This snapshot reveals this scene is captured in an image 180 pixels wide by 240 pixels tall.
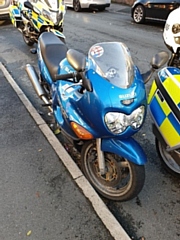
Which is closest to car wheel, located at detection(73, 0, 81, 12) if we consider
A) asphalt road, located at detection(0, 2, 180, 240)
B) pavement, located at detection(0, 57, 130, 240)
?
asphalt road, located at detection(0, 2, 180, 240)

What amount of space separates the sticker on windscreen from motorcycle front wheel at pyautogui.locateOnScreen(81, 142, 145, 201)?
76 centimetres

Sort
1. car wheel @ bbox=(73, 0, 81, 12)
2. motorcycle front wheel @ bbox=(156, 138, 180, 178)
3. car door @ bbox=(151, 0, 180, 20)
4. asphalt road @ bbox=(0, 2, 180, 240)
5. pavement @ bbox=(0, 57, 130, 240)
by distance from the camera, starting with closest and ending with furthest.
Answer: pavement @ bbox=(0, 57, 130, 240)
asphalt road @ bbox=(0, 2, 180, 240)
motorcycle front wheel @ bbox=(156, 138, 180, 178)
car door @ bbox=(151, 0, 180, 20)
car wheel @ bbox=(73, 0, 81, 12)

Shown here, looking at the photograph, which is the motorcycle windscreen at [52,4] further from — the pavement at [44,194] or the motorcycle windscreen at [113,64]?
the motorcycle windscreen at [113,64]

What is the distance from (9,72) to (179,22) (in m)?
3.25

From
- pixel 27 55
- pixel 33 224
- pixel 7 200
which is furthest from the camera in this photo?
pixel 27 55

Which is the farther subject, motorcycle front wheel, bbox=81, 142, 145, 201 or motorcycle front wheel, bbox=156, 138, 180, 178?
motorcycle front wheel, bbox=156, 138, 180, 178

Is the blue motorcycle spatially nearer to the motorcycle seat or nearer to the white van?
the motorcycle seat

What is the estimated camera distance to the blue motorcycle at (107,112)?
193 cm

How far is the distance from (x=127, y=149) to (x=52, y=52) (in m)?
1.81

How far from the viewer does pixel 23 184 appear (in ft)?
8.52

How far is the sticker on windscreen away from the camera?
2.05m

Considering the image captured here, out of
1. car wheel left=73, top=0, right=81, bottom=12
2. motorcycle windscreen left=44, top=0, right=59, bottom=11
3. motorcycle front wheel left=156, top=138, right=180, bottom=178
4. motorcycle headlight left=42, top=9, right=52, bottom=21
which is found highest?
A: motorcycle windscreen left=44, top=0, right=59, bottom=11

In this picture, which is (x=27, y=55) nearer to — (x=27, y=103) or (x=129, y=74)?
(x=27, y=103)

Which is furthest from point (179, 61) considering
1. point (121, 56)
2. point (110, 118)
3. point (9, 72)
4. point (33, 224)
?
point (9, 72)
